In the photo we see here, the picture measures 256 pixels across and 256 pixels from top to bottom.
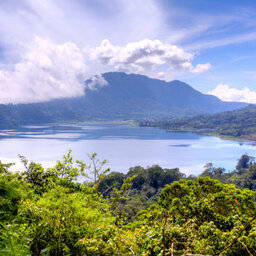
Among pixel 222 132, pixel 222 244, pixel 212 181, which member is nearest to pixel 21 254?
pixel 222 244

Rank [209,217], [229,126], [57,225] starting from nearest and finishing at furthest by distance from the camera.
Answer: [57,225] < [209,217] < [229,126]

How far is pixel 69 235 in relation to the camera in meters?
3.71

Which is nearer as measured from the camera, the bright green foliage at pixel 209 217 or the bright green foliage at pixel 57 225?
the bright green foliage at pixel 57 225

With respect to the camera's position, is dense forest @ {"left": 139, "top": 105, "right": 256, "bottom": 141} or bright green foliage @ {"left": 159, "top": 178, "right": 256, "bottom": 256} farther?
dense forest @ {"left": 139, "top": 105, "right": 256, "bottom": 141}

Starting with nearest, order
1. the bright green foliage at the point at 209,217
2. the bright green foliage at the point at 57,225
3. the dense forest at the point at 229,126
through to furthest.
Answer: the bright green foliage at the point at 57,225, the bright green foliage at the point at 209,217, the dense forest at the point at 229,126

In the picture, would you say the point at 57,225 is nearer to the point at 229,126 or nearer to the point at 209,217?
the point at 209,217

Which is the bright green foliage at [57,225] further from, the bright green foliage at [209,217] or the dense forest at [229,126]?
the dense forest at [229,126]

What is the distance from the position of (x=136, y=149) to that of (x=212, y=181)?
230 feet

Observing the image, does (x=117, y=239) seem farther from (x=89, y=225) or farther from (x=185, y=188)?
(x=185, y=188)

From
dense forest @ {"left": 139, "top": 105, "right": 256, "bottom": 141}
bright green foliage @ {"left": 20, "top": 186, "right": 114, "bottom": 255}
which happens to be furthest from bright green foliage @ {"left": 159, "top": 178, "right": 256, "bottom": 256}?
dense forest @ {"left": 139, "top": 105, "right": 256, "bottom": 141}

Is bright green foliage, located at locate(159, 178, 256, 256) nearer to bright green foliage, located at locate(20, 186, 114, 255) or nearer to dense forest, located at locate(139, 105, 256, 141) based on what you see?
bright green foliage, located at locate(20, 186, 114, 255)

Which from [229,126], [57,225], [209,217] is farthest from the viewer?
[229,126]

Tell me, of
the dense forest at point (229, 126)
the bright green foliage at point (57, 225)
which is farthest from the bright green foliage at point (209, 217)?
the dense forest at point (229, 126)

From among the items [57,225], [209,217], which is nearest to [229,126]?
[209,217]
